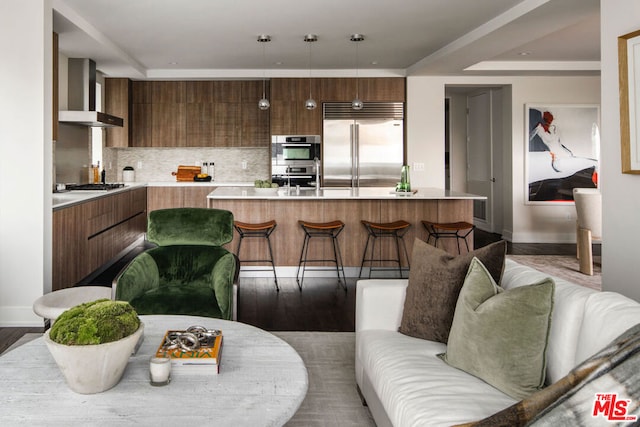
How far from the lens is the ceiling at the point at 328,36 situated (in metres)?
4.57

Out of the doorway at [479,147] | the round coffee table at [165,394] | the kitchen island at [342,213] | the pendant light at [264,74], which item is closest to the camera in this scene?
the round coffee table at [165,394]

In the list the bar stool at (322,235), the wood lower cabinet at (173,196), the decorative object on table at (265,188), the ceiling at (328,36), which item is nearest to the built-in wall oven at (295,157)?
the ceiling at (328,36)

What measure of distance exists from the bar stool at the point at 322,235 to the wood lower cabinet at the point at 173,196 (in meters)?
2.86

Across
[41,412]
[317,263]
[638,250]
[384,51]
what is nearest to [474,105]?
[384,51]

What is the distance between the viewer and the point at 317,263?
555 centimetres

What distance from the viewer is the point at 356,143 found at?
770 cm

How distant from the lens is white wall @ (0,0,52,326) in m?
3.80

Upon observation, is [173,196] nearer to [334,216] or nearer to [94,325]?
[334,216]

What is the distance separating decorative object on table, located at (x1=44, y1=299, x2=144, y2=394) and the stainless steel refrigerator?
20.7 feet

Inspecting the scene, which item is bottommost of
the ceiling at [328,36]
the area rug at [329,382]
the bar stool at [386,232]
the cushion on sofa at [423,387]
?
the area rug at [329,382]

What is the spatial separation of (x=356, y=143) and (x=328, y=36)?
226 cm

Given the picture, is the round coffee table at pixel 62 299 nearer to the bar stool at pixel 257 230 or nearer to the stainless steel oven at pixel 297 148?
the bar stool at pixel 257 230

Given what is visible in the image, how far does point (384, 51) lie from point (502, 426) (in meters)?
5.78

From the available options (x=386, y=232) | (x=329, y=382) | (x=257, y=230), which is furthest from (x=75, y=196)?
(x=329, y=382)
